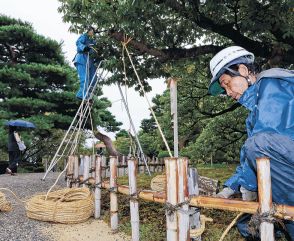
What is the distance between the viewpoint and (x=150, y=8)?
6.24 metres

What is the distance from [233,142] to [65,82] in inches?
308

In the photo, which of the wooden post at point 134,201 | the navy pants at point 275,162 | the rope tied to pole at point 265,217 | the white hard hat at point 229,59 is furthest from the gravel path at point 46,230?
the white hard hat at point 229,59

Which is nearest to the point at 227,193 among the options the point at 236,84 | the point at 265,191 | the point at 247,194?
the point at 247,194

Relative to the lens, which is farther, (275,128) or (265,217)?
(265,217)

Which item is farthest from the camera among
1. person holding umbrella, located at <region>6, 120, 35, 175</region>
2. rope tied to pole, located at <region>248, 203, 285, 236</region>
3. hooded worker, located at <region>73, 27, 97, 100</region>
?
person holding umbrella, located at <region>6, 120, 35, 175</region>

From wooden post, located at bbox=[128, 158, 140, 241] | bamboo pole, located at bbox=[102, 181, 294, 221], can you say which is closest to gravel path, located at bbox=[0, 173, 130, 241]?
wooden post, located at bbox=[128, 158, 140, 241]

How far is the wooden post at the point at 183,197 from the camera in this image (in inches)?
121

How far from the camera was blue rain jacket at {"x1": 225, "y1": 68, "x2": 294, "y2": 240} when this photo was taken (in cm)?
233

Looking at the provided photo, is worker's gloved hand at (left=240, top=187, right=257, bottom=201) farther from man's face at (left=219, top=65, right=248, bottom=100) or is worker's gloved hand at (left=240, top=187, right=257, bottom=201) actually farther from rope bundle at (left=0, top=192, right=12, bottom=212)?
rope bundle at (left=0, top=192, right=12, bottom=212)

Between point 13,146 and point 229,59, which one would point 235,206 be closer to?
point 229,59

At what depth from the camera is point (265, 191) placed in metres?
2.53

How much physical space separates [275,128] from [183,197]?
44.1 inches

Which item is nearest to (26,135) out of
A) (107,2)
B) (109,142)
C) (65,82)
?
(65,82)

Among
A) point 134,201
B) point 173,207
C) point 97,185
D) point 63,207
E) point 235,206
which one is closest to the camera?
point 235,206
